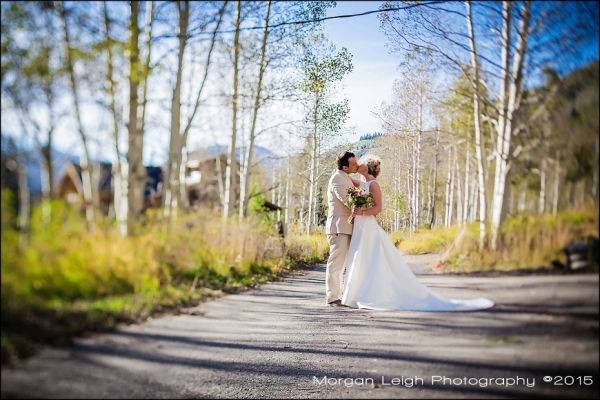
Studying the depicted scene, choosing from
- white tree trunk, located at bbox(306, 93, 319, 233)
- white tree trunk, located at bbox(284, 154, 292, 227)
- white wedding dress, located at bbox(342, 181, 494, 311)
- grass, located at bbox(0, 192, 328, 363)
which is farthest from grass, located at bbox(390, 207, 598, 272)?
grass, located at bbox(0, 192, 328, 363)

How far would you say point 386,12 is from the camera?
212 cm

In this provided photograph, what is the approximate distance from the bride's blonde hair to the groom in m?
0.05

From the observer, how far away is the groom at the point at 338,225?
2.25 metres

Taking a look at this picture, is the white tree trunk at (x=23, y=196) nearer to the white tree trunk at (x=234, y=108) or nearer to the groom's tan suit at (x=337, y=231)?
the white tree trunk at (x=234, y=108)

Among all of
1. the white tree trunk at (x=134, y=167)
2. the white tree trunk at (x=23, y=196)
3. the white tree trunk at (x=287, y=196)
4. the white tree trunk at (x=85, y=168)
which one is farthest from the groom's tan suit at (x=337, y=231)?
A: the white tree trunk at (x=23, y=196)

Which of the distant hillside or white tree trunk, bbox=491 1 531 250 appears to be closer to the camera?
the distant hillside

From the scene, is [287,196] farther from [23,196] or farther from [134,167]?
[23,196]

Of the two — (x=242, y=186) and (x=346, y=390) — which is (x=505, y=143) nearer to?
(x=242, y=186)

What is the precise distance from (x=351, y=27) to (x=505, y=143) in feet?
3.36

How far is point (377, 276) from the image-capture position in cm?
233

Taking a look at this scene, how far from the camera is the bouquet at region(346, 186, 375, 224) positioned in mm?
2229

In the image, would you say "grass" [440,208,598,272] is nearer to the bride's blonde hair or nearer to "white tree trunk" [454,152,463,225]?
"white tree trunk" [454,152,463,225]

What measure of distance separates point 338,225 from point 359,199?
0.64 feet

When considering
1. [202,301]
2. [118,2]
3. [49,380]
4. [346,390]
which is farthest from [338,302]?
[118,2]
